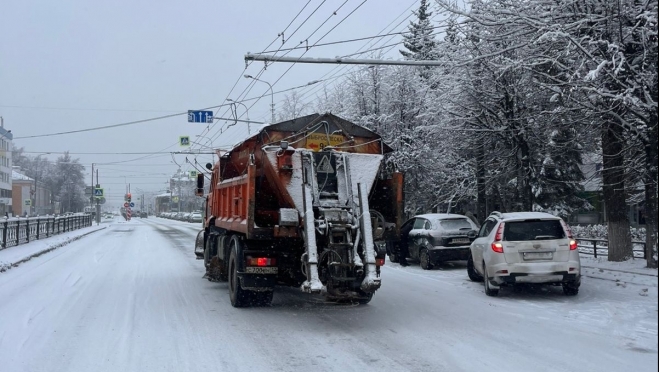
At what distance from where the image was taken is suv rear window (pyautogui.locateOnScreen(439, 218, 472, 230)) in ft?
51.3

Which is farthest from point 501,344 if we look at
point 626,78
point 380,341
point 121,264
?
point 121,264

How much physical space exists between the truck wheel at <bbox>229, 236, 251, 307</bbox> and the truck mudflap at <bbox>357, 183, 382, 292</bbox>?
230 cm

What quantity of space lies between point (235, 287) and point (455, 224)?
791 centimetres

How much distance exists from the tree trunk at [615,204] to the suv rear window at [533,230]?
375 cm

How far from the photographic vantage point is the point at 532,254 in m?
10.2

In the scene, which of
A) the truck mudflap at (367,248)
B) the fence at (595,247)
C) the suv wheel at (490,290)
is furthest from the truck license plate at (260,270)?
the fence at (595,247)

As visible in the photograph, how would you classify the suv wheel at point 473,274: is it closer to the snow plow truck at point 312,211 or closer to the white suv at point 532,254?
the white suv at point 532,254

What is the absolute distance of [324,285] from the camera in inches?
323

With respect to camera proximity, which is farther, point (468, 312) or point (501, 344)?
point (468, 312)

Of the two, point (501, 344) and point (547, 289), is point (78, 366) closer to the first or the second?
point (501, 344)

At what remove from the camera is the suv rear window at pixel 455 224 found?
1563 centimetres

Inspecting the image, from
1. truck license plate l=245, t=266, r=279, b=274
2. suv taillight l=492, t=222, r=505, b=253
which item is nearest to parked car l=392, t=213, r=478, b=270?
suv taillight l=492, t=222, r=505, b=253

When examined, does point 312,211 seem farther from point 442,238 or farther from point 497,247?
point 442,238

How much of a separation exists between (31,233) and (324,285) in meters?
23.3
